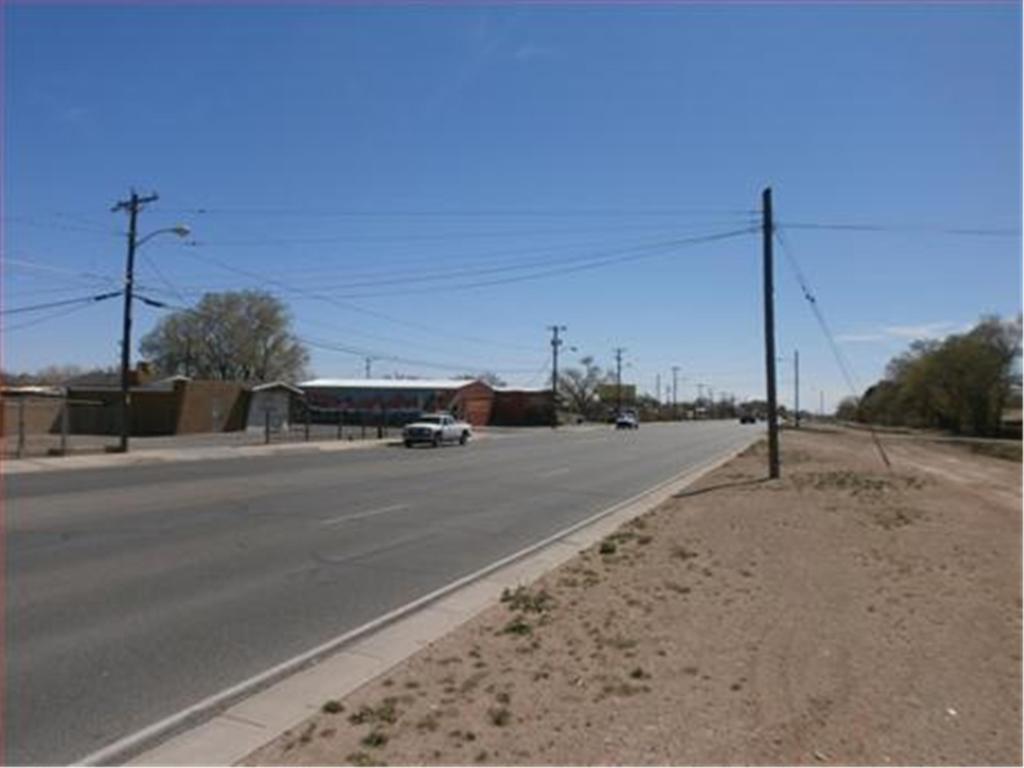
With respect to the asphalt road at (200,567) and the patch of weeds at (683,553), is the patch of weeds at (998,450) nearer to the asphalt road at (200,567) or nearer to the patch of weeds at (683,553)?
the asphalt road at (200,567)

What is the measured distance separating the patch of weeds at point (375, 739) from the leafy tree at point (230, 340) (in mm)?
116247

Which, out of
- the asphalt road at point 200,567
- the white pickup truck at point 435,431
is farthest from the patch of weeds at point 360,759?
the white pickup truck at point 435,431

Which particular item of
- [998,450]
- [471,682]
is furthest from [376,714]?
[998,450]

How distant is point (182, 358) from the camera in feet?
400

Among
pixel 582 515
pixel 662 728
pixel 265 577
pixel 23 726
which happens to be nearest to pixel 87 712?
pixel 23 726

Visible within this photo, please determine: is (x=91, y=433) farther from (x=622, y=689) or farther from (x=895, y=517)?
(x=622, y=689)

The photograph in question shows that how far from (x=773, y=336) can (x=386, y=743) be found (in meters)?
25.8

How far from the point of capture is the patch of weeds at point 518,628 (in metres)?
8.70

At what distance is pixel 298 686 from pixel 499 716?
5.61 ft

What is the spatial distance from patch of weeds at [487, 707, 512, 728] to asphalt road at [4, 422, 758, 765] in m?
1.97

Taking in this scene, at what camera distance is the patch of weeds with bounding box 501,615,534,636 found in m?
8.70

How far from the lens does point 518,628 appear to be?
881 centimetres

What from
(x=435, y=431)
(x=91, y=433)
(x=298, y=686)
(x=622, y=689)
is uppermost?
(x=435, y=431)

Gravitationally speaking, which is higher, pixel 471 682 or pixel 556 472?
pixel 556 472
